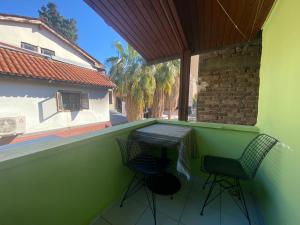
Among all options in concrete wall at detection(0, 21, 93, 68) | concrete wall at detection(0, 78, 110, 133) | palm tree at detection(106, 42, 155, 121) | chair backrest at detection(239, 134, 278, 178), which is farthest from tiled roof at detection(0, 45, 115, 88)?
chair backrest at detection(239, 134, 278, 178)

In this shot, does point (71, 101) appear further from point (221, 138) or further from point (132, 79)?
point (221, 138)

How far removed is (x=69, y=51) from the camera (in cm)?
616

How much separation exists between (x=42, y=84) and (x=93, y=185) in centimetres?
414

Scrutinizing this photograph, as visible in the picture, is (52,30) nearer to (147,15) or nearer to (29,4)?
(29,4)

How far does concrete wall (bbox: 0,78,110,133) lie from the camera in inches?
145

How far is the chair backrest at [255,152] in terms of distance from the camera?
4.48 ft

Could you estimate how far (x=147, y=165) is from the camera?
5.05ft

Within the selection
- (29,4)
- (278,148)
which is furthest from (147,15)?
(29,4)

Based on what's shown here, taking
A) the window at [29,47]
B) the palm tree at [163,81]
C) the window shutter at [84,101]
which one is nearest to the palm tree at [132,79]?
the palm tree at [163,81]

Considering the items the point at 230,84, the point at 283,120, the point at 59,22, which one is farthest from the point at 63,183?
the point at 59,22

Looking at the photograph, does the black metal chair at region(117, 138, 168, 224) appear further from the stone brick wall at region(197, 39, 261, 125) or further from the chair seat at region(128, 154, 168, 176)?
the stone brick wall at region(197, 39, 261, 125)

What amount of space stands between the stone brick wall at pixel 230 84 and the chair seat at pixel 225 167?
1361mm

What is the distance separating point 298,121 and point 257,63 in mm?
2098

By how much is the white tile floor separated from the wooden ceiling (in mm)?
2107
